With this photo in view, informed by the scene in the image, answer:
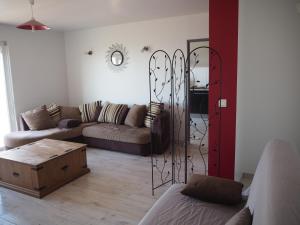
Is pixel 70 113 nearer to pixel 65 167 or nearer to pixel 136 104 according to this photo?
pixel 136 104

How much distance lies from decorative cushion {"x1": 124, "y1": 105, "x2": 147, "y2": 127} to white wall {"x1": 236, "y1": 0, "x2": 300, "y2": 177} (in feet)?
7.48

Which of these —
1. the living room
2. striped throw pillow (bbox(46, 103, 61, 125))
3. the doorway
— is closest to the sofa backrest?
the living room

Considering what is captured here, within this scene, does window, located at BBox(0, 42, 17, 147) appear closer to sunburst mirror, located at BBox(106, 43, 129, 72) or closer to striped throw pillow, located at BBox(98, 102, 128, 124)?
striped throw pillow, located at BBox(98, 102, 128, 124)

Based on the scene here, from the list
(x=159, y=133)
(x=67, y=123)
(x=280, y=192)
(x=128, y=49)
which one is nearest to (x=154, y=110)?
(x=159, y=133)

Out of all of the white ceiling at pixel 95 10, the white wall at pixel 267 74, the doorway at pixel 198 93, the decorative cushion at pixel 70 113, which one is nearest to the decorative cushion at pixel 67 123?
the decorative cushion at pixel 70 113

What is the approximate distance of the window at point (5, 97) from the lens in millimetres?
4816

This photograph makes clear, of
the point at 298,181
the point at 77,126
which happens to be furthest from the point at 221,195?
the point at 77,126

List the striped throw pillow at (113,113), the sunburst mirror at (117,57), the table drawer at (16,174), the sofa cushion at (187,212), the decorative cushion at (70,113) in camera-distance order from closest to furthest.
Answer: the sofa cushion at (187,212), the table drawer at (16,174), the striped throw pillow at (113,113), the sunburst mirror at (117,57), the decorative cushion at (70,113)

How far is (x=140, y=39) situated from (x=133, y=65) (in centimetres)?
56

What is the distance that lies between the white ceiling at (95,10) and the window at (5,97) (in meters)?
0.70

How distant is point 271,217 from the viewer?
3.23 feet

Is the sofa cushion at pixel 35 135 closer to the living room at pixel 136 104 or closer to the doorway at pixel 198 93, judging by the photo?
the living room at pixel 136 104

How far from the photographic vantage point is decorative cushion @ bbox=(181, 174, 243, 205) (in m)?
1.89

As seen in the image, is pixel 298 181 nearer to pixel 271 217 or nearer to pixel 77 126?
pixel 271 217
